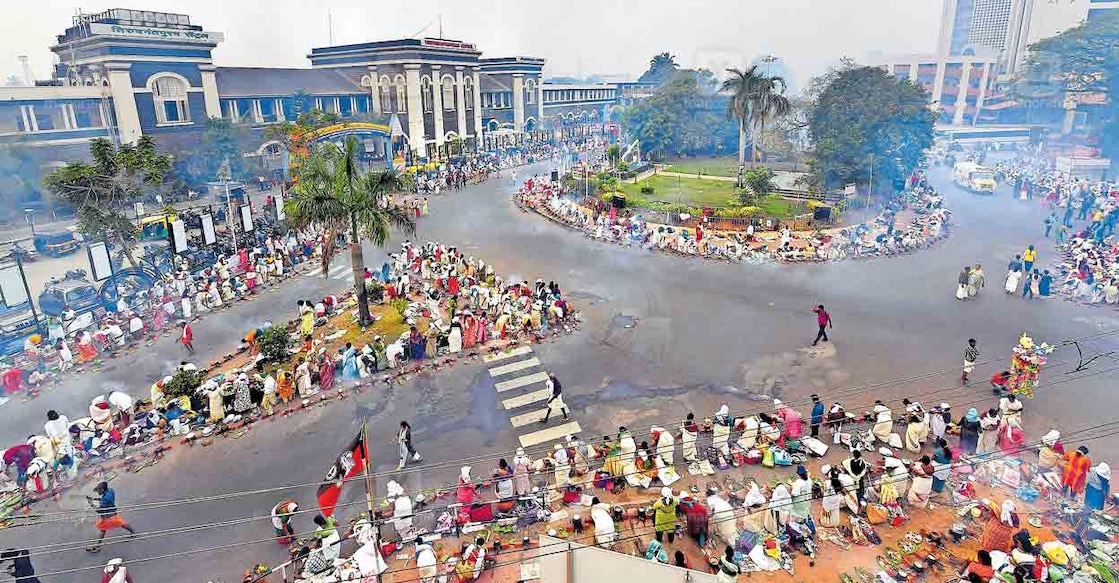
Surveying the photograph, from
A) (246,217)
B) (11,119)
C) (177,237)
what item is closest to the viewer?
(177,237)

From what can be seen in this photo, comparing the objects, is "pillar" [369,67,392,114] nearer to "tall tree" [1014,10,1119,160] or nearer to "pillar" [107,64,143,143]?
"pillar" [107,64,143,143]

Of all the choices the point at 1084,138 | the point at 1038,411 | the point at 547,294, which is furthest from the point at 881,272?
the point at 1084,138

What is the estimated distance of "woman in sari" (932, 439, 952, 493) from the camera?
11.4 m

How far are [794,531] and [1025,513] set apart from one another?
4306mm

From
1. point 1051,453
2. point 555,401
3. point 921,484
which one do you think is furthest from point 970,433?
point 555,401

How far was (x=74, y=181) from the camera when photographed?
21.3 meters

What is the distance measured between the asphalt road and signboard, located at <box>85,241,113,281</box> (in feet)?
11.8

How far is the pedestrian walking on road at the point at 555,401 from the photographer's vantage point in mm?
14477

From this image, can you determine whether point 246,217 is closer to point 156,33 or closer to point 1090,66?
point 156,33

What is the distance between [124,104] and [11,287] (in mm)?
27369

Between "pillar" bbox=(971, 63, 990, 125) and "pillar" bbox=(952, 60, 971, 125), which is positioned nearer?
"pillar" bbox=(971, 63, 990, 125)

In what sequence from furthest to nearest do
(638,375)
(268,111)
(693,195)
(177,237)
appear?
(268,111)
(693,195)
(177,237)
(638,375)

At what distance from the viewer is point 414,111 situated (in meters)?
55.2

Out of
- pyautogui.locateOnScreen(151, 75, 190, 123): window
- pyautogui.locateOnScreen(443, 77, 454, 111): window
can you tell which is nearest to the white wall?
pyautogui.locateOnScreen(151, 75, 190, 123): window
